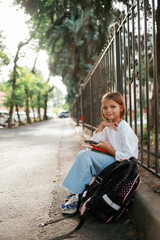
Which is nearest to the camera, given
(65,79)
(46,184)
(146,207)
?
(146,207)

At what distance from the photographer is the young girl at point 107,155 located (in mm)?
2334

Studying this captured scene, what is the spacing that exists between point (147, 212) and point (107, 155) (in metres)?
0.76

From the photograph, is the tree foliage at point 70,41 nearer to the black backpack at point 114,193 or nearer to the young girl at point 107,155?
the young girl at point 107,155

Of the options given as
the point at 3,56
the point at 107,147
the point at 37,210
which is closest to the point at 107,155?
the point at 107,147

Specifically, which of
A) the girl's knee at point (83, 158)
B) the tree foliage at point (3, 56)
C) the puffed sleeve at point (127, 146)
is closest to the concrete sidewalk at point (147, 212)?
the puffed sleeve at point (127, 146)

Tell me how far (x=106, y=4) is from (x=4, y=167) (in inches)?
203

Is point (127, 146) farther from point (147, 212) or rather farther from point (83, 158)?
point (147, 212)

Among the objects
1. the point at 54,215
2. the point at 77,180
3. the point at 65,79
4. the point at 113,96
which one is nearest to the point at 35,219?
the point at 54,215

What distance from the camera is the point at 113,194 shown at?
2.01 meters

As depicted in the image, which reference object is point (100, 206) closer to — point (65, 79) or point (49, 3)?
point (49, 3)

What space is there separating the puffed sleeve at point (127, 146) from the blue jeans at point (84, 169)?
0.14 m

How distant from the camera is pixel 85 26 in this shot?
18.7m

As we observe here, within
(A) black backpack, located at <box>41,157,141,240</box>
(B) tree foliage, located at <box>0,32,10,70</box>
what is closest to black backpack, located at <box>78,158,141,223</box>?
(A) black backpack, located at <box>41,157,141,240</box>

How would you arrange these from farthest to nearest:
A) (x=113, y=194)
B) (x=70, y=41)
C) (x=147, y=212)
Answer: (x=70, y=41) < (x=113, y=194) < (x=147, y=212)
